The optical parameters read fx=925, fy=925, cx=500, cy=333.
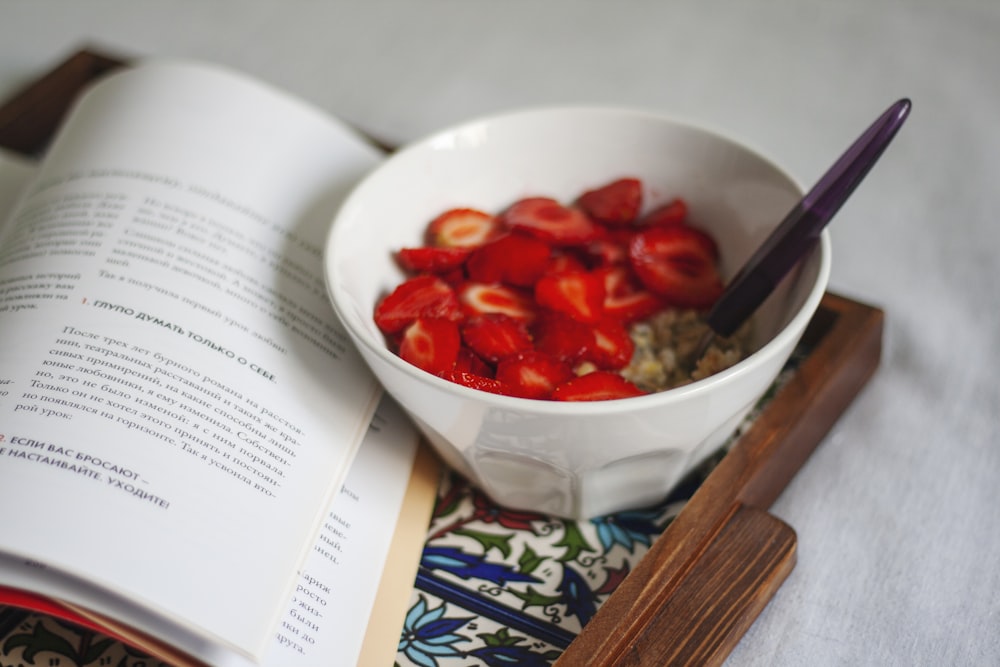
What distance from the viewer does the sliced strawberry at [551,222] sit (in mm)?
629

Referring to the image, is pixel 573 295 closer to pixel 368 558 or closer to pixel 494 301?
pixel 494 301

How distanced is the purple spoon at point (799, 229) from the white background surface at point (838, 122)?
113 millimetres

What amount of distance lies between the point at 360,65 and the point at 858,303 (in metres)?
0.64

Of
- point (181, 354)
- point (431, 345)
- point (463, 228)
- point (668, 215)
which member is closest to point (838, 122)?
point (668, 215)

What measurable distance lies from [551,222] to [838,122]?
1.41 ft

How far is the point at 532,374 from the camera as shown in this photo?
1.71ft

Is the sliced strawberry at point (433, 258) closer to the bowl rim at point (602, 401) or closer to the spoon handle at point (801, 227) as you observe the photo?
the bowl rim at point (602, 401)

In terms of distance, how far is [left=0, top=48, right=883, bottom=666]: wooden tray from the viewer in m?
0.46

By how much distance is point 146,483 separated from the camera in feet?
1.50

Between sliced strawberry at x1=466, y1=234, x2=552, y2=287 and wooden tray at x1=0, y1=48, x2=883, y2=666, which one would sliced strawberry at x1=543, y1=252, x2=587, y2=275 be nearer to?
sliced strawberry at x1=466, y1=234, x2=552, y2=287

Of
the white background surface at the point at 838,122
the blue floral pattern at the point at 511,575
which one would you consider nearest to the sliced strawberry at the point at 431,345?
the blue floral pattern at the point at 511,575

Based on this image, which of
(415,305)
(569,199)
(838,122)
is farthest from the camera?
(838,122)

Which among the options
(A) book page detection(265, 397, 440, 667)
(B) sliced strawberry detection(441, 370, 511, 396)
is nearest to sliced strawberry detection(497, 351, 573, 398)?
(B) sliced strawberry detection(441, 370, 511, 396)

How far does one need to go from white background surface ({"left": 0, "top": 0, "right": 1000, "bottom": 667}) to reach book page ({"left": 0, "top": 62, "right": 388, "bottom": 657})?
259mm
